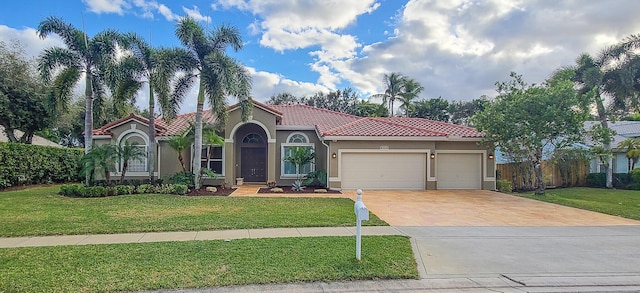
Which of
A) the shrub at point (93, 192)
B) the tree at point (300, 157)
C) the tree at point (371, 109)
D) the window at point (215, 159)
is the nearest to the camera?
the shrub at point (93, 192)

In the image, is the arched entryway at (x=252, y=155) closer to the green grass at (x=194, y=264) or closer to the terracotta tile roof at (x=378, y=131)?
the terracotta tile roof at (x=378, y=131)

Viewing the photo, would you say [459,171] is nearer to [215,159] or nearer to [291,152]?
[291,152]

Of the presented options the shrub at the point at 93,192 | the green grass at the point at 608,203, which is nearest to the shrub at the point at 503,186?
the green grass at the point at 608,203

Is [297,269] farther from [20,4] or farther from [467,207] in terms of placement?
[20,4]

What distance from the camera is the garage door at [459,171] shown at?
17812 mm

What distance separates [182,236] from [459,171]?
14865mm

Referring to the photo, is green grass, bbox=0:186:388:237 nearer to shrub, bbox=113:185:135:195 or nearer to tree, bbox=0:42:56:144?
shrub, bbox=113:185:135:195

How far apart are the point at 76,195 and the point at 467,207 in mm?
15216

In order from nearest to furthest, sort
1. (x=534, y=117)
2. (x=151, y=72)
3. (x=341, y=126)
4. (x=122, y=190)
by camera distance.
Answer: (x=122, y=190) < (x=534, y=117) < (x=151, y=72) < (x=341, y=126)

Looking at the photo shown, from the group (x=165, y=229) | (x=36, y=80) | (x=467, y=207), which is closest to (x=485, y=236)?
(x=467, y=207)

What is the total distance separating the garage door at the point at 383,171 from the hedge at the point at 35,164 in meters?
12.5

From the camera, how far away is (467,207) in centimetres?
1200

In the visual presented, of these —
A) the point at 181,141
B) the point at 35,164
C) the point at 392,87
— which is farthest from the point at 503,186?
the point at 35,164

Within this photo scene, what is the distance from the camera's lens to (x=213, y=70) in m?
14.4
